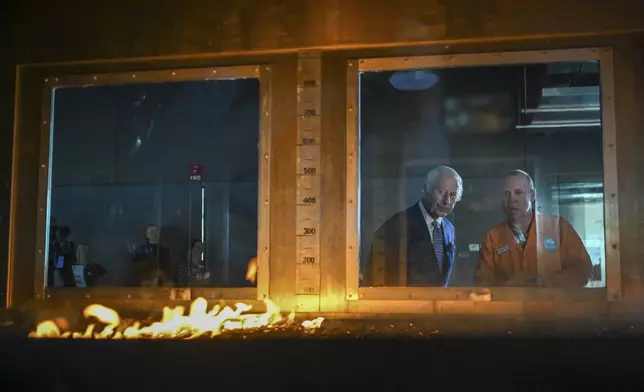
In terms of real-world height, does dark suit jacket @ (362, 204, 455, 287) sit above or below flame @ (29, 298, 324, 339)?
above

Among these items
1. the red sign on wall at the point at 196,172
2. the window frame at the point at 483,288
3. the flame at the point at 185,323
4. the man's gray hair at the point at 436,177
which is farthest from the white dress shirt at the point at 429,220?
the red sign on wall at the point at 196,172

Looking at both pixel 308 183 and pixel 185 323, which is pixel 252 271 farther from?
pixel 308 183

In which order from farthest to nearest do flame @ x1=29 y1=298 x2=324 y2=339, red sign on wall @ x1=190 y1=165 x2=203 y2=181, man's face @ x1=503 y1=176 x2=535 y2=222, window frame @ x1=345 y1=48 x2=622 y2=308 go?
red sign on wall @ x1=190 y1=165 x2=203 y2=181
man's face @ x1=503 y1=176 x2=535 y2=222
window frame @ x1=345 y1=48 x2=622 y2=308
flame @ x1=29 y1=298 x2=324 y2=339

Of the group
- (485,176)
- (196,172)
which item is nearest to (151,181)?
(196,172)

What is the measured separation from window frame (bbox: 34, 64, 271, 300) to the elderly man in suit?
1.76 feet

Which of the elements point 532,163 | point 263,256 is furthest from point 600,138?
point 263,256

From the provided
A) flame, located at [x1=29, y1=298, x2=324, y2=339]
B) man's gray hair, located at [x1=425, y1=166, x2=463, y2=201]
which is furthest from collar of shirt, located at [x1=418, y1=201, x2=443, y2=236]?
flame, located at [x1=29, y1=298, x2=324, y2=339]

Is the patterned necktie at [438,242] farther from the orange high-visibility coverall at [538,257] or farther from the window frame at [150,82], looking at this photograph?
the window frame at [150,82]

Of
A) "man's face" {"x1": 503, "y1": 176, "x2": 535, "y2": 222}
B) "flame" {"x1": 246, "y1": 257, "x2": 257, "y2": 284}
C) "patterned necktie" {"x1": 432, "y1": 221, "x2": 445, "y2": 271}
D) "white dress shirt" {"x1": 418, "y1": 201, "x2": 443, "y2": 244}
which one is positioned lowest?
"flame" {"x1": 246, "y1": 257, "x2": 257, "y2": 284}

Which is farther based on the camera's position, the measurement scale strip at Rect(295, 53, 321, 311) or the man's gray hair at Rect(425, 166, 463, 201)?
the man's gray hair at Rect(425, 166, 463, 201)

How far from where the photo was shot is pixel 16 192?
3.50m

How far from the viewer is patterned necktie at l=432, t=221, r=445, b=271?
354 centimetres

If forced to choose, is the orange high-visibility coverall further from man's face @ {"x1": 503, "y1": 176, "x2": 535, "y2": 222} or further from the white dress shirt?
the white dress shirt

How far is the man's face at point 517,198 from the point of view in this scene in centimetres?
352
